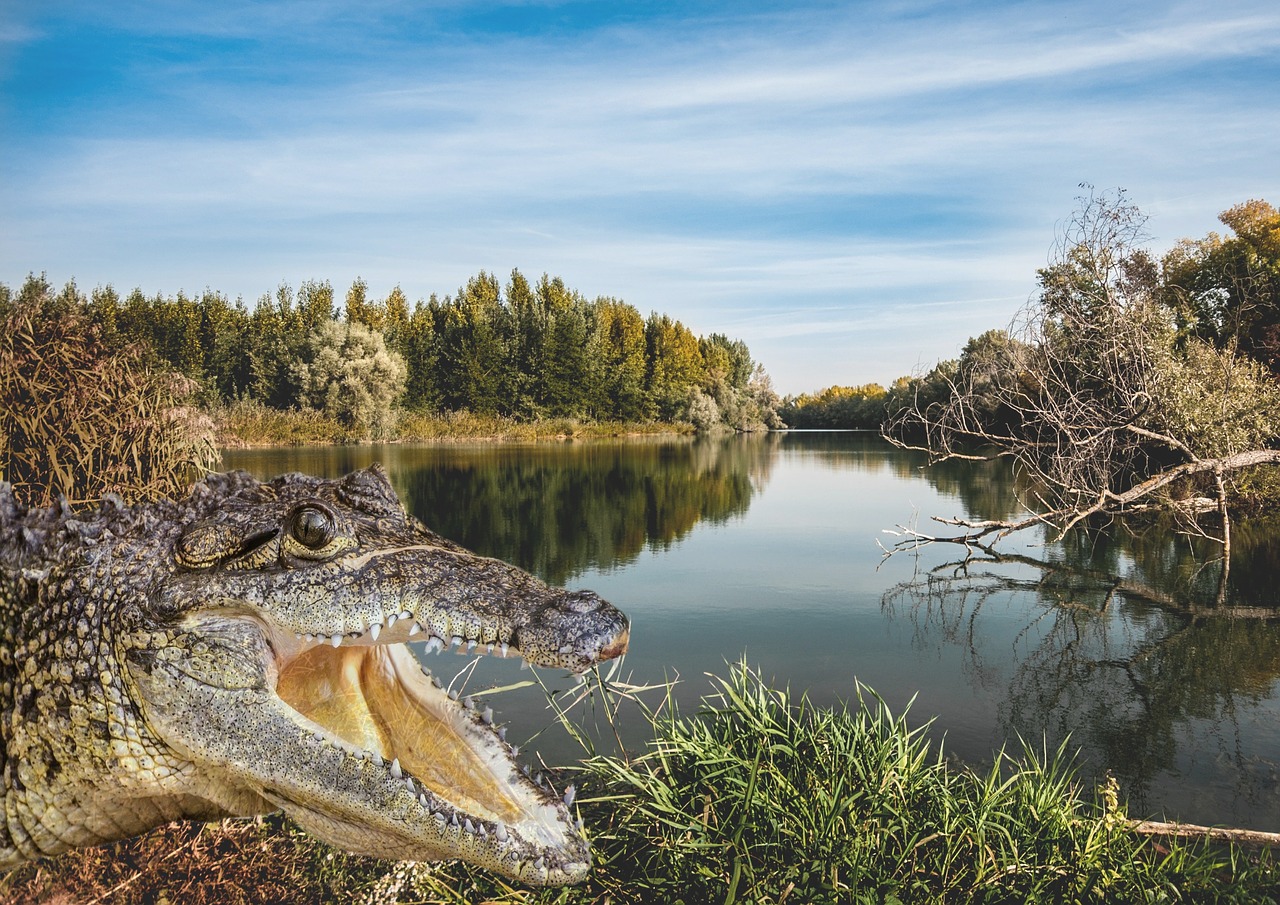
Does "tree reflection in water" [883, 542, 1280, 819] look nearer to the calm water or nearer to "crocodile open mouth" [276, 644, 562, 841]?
the calm water

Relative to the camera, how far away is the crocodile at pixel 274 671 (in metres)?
2.07

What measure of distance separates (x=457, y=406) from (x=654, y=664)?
46.9 m

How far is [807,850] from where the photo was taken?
3.58 meters

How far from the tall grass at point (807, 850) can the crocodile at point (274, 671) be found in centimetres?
118

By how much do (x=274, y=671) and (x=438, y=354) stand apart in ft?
178

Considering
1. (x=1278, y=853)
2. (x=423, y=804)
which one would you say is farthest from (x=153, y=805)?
(x=1278, y=853)

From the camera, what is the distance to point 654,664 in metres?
8.55

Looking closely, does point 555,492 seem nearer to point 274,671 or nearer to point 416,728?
point 416,728

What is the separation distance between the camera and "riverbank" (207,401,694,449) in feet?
120

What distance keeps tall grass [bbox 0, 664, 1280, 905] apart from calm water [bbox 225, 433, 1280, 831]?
0.85 meters

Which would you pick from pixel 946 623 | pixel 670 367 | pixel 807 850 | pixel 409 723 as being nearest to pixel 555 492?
pixel 946 623

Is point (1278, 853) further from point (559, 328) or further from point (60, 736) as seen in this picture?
point (559, 328)

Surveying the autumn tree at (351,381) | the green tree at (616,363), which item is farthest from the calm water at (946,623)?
the green tree at (616,363)

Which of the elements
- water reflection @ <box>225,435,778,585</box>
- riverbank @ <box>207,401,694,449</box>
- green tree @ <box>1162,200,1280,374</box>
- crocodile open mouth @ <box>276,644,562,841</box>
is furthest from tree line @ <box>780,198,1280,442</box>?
riverbank @ <box>207,401,694,449</box>
